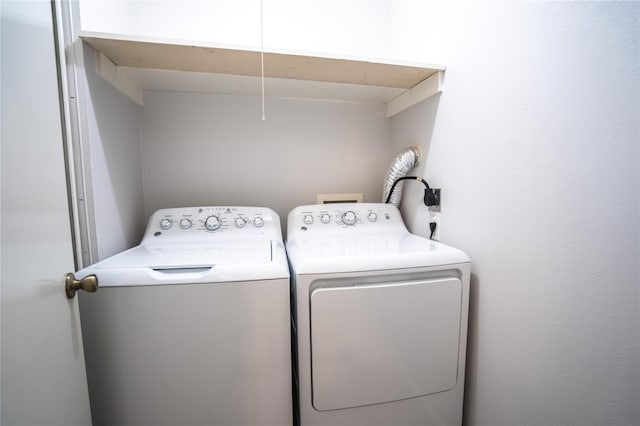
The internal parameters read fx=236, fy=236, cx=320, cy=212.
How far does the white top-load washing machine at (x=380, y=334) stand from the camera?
0.71 m

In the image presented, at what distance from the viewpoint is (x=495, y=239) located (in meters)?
0.77

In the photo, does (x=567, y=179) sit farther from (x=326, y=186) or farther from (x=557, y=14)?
(x=326, y=186)

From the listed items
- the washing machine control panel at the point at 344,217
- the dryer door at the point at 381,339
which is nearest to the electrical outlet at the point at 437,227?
the washing machine control panel at the point at 344,217

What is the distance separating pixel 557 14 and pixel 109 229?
1524 millimetres

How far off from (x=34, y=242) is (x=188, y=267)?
1.03 feet

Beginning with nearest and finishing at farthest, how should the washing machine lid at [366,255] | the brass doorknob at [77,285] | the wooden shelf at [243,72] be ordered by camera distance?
the brass doorknob at [77,285]
the washing machine lid at [366,255]
the wooden shelf at [243,72]

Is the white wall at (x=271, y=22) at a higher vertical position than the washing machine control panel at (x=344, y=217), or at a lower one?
higher

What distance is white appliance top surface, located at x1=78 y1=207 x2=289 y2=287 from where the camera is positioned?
0.66 metres

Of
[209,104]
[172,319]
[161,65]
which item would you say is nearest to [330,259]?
[172,319]

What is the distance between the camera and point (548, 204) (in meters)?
0.61

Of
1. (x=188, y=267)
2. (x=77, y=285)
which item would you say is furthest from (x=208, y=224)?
(x=77, y=285)

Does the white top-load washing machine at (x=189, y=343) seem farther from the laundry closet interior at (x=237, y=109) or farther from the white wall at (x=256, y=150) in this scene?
the white wall at (x=256, y=150)

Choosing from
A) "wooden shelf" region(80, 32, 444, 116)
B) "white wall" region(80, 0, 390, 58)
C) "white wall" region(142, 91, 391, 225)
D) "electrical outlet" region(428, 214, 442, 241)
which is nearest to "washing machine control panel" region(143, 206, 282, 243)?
"white wall" region(142, 91, 391, 225)

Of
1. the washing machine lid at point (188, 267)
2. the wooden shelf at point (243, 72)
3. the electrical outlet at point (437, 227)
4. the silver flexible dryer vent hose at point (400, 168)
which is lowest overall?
the washing machine lid at point (188, 267)
